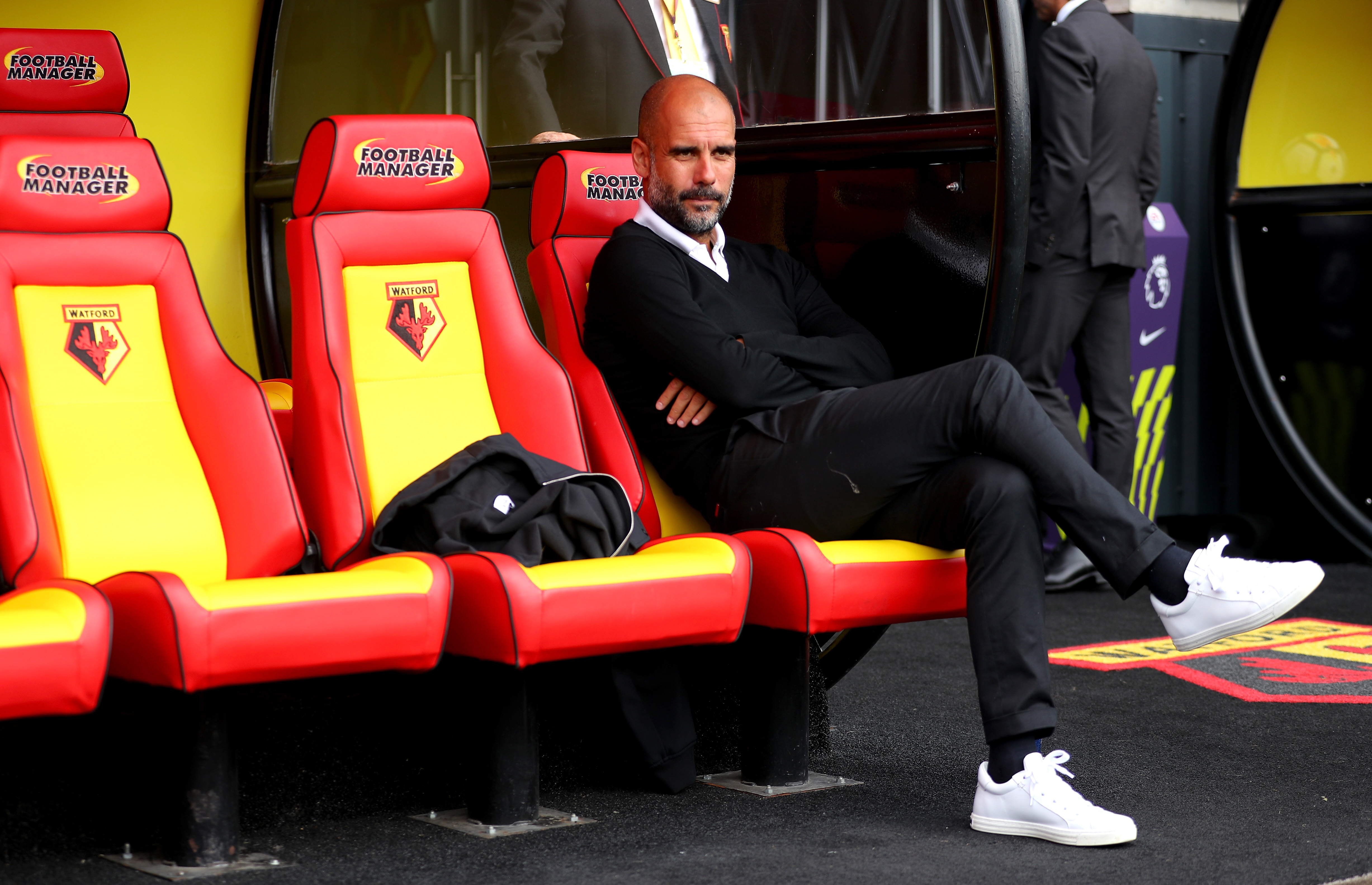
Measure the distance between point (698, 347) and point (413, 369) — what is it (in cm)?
49

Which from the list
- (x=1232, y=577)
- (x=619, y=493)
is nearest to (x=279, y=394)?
(x=619, y=493)

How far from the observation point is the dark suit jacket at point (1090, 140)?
Answer: 4.55m

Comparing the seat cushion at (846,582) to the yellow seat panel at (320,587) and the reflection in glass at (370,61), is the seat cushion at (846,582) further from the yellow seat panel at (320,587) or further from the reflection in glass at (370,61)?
the reflection in glass at (370,61)

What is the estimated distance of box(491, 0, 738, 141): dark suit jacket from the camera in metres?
3.89

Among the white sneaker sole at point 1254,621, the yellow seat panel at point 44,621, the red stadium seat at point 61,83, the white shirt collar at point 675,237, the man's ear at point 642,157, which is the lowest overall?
the white sneaker sole at point 1254,621

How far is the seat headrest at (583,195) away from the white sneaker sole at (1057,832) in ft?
4.38

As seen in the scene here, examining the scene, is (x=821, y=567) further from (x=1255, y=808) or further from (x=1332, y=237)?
(x=1332, y=237)

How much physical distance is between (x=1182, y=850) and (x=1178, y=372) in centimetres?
365

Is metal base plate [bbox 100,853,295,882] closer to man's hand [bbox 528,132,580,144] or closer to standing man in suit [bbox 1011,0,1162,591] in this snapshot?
man's hand [bbox 528,132,580,144]

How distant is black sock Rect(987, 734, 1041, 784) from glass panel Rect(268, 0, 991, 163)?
1.17 meters

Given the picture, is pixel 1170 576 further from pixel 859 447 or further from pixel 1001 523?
pixel 859 447

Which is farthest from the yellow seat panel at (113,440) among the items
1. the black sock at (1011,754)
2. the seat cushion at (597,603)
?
the black sock at (1011,754)

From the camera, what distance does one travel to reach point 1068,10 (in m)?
4.68

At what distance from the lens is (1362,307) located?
5082mm
